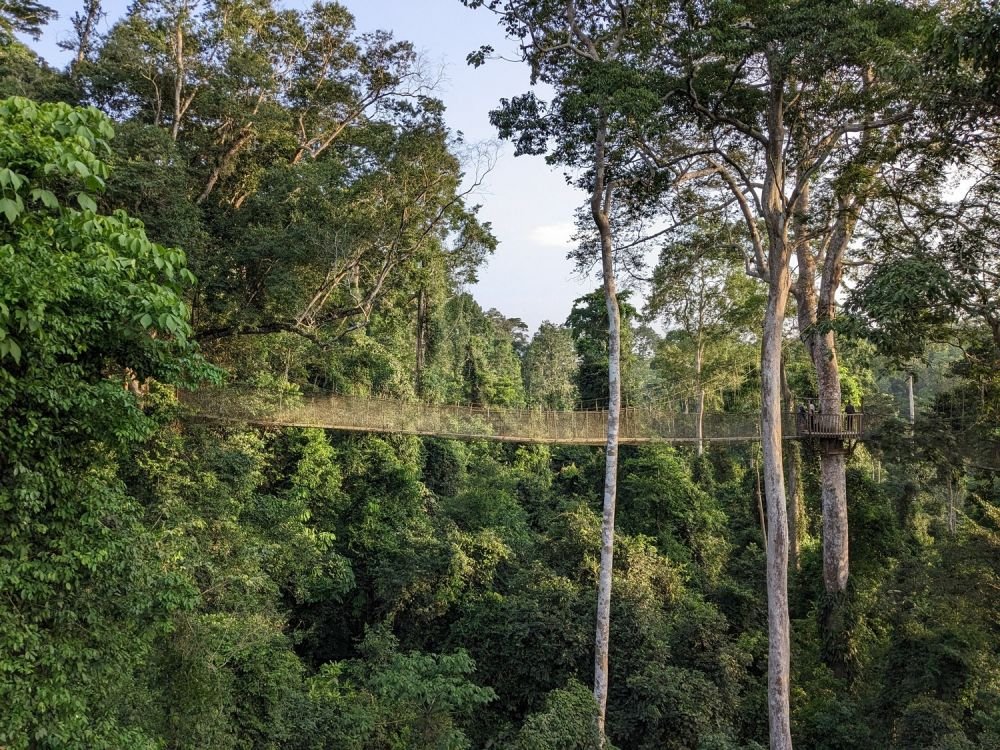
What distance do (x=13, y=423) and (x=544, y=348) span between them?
20.5m

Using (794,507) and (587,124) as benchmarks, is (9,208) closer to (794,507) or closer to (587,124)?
(587,124)

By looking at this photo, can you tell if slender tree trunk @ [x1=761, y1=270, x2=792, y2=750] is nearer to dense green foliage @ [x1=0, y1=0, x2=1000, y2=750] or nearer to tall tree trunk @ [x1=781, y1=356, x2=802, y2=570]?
dense green foliage @ [x1=0, y1=0, x2=1000, y2=750]

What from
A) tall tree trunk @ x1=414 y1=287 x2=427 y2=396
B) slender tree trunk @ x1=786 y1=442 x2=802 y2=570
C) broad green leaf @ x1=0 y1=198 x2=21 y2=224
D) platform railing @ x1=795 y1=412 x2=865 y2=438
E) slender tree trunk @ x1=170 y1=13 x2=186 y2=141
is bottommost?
slender tree trunk @ x1=786 y1=442 x2=802 y2=570

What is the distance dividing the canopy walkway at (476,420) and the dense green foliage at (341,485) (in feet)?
2.29

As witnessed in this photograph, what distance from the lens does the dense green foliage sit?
8.50ft

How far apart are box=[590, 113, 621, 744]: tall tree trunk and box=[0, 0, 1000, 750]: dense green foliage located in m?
0.33

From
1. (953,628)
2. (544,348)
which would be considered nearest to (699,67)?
(953,628)

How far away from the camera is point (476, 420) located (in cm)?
921

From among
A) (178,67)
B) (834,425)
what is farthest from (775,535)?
(178,67)

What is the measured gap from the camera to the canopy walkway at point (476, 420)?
812cm

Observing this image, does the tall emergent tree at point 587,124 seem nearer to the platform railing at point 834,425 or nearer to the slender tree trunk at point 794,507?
the platform railing at point 834,425

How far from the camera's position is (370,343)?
10.8 meters

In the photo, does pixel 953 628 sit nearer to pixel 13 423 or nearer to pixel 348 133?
pixel 13 423

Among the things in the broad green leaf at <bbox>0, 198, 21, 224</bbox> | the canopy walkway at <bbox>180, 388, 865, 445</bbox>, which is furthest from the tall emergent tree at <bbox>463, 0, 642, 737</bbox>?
the broad green leaf at <bbox>0, 198, 21, 224</bbox>
